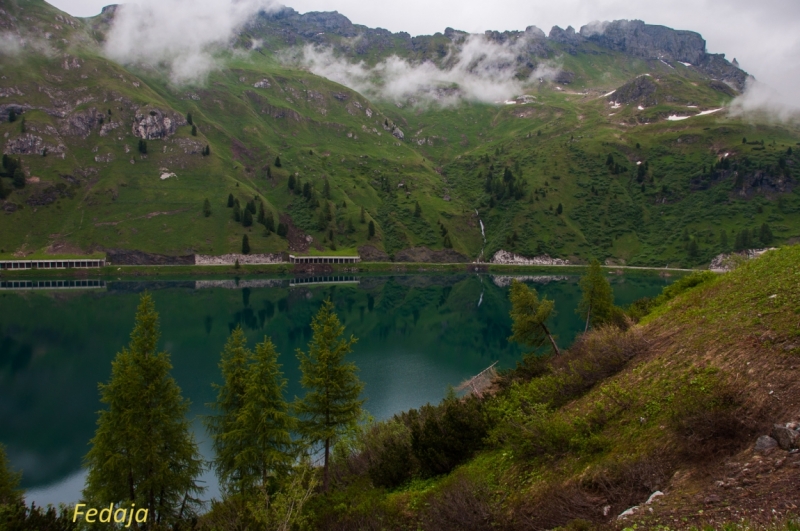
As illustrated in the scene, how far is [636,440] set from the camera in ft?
49.5

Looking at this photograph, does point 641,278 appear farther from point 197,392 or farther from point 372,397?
point 197,392

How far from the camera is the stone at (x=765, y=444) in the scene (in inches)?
437

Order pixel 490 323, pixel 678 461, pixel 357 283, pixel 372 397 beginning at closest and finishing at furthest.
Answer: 1. pixel 678 461
2. pixel 372 397
3. pixel 490 323
4. pixel 357 283

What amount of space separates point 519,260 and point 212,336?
131713 millimetres

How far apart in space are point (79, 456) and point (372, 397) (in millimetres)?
26335

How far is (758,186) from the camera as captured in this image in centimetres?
18775

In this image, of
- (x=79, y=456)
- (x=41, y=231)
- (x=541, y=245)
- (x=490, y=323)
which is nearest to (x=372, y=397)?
(x=79, y=456)

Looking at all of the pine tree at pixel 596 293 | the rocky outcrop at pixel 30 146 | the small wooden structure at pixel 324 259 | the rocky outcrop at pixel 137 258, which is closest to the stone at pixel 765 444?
the pine tree at pixel 596 293

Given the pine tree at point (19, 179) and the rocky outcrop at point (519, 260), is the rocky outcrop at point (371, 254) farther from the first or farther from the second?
the pine tree at point (19, 179)

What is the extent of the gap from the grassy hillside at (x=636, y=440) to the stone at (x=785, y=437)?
0.73 ft

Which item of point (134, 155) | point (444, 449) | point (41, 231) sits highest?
point (134, 155)

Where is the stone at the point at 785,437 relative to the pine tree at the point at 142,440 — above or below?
above

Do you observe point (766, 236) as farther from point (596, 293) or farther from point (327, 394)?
point (327, 394)

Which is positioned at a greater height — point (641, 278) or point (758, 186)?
point (758, 186)
